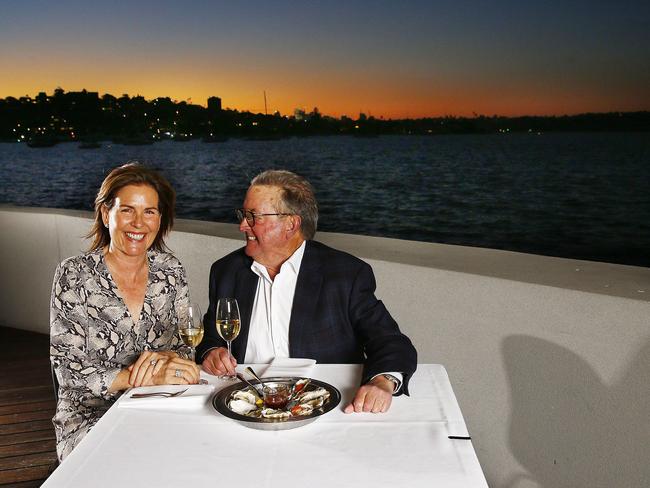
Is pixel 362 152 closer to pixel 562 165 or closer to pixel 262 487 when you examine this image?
pixel 562 165

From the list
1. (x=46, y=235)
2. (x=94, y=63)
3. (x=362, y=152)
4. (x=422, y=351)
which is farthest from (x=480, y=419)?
(x=362, y=152)

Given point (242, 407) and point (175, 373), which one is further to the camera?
point (175, 373)

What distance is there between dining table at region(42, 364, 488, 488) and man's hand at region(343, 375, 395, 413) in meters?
0.02

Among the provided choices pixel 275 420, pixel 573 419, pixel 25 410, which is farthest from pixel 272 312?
pixel 25 410

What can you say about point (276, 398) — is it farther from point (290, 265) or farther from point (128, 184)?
point (128, 184)

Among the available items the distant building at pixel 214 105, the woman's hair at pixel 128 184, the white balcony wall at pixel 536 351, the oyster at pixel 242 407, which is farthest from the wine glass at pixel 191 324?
the distant building at pixel 214 105

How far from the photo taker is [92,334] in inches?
87.6

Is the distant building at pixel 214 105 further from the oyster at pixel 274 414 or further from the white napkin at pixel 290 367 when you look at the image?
the oyster at pixel 274 414

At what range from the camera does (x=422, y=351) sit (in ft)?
9.46

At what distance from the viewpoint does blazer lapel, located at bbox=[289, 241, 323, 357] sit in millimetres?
2297

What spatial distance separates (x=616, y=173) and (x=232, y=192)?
22.1 m

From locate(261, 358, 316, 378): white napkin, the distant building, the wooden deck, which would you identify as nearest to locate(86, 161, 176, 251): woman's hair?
locate(261, 358, 316, 378): white napkin

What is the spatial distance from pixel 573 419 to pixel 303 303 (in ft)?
3.47

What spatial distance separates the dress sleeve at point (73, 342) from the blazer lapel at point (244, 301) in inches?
15.5
